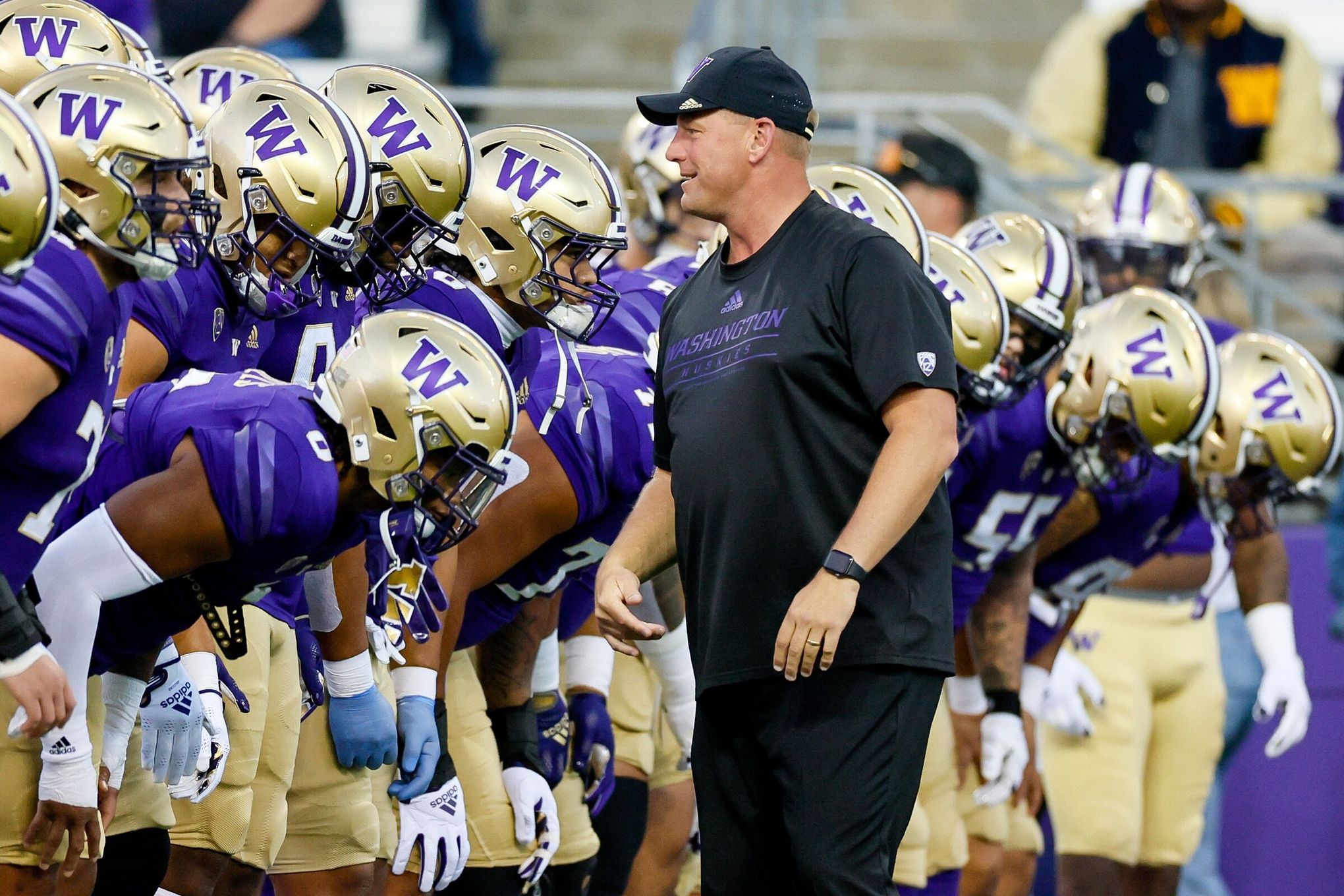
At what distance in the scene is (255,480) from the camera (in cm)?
350

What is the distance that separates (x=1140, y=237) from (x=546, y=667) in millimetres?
2710

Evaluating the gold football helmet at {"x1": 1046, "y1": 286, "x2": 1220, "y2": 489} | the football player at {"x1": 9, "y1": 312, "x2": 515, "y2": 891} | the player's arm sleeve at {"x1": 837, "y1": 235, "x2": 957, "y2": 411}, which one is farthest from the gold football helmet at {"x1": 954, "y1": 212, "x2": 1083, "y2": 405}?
the football player at {"x1": 9, "y1": 312, "x2": 515, "y2": 891}

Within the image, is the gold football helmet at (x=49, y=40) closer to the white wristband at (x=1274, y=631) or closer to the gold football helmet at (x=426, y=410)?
the gold football helmet at (x=426, y=410)

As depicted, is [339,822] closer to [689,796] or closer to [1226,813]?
[689,796]

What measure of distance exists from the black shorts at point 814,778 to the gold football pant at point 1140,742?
312 centimetres

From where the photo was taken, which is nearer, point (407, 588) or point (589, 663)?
point (407, 588)

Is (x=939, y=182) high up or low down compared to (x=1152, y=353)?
down

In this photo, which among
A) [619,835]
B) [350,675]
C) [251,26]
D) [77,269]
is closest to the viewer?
[77,269]

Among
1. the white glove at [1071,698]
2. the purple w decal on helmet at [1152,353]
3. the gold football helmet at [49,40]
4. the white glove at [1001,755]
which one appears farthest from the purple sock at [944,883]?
the gold football helmet at [49,40]

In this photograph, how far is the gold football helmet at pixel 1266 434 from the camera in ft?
19.1

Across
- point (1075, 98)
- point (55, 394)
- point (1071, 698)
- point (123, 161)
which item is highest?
point (123, 161)

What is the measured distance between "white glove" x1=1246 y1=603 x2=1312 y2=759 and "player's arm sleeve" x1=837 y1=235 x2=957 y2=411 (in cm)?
326

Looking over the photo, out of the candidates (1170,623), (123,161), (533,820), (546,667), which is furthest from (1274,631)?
(123,161)

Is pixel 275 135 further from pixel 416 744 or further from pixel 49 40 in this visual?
pixel 416 744
